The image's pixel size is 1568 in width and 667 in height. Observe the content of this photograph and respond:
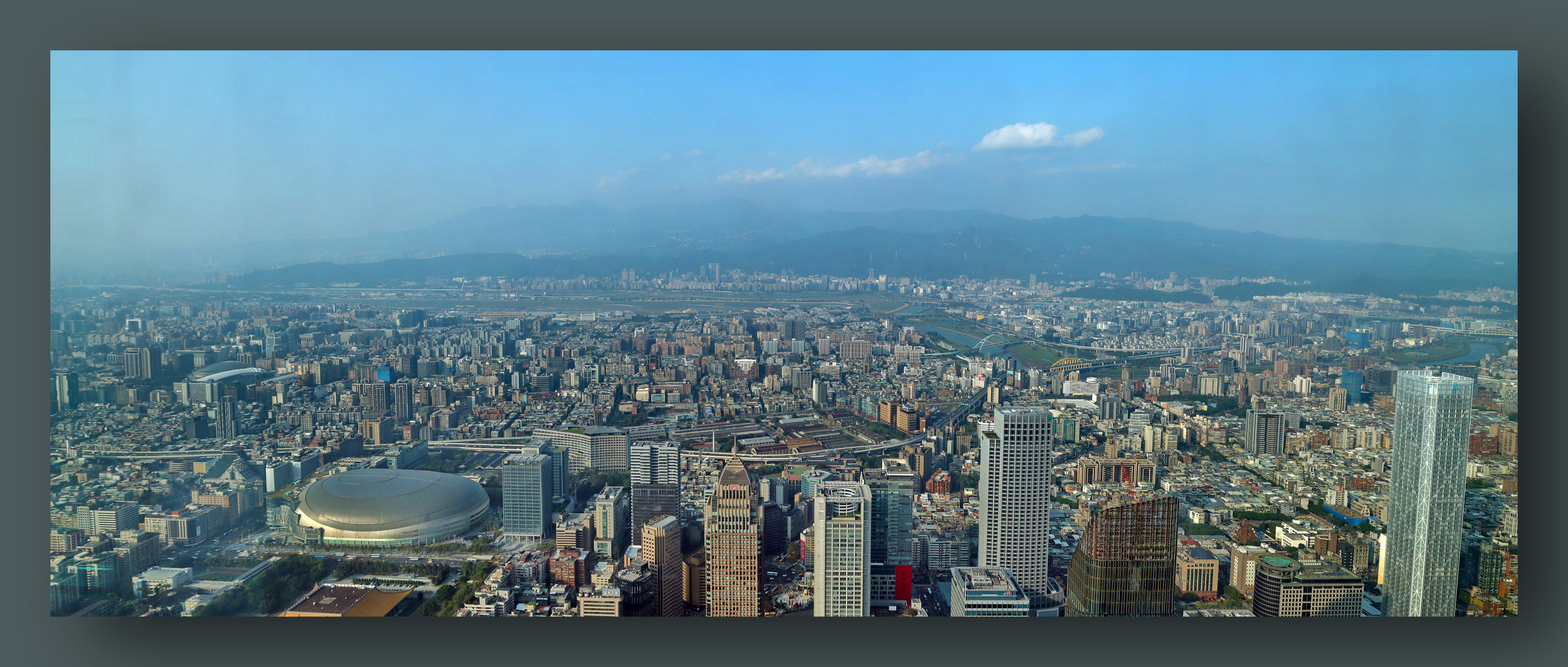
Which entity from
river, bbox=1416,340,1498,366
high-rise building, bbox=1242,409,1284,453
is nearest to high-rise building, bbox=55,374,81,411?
high-rise building, bbox=1242,409,1284,453

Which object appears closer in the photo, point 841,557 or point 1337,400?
point 841,557

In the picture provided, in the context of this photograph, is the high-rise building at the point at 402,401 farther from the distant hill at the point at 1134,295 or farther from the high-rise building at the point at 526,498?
the distant hill at the point at 1134,295

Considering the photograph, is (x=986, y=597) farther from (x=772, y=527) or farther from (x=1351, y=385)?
(x=1351, y=385)

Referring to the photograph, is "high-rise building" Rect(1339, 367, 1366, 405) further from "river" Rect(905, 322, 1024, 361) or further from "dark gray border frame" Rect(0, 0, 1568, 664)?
"river" Rect(905, 322, 1024, 361)

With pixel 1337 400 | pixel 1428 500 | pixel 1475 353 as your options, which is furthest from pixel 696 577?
pixel 1475 353

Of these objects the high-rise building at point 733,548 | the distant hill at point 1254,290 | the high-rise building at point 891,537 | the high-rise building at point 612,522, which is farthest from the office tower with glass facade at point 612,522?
the distant hill at point 1254,290
